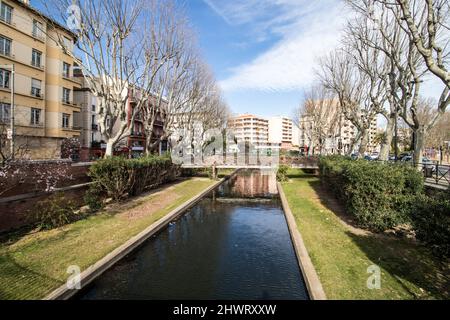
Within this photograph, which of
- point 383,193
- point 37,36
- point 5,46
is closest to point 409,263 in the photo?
point 383,193

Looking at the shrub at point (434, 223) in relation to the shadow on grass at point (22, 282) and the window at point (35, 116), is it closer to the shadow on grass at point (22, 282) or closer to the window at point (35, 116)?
the shadow on grass at point (22, 282)

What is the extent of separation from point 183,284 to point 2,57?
28.3 meters

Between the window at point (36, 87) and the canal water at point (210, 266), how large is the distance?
2536 cm

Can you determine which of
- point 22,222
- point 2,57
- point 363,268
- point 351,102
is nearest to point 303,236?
point 363,268

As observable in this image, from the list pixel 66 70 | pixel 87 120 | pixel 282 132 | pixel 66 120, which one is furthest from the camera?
pixel 282 132

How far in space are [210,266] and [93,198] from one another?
23.8ft

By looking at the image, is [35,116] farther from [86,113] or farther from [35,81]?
[86,113]

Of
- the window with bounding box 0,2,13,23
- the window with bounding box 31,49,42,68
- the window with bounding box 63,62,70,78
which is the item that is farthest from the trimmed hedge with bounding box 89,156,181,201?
the window with bounding box 63,62,70,78

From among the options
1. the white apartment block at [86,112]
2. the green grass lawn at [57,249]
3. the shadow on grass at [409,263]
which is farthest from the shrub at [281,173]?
the white apartment block at [86,112]

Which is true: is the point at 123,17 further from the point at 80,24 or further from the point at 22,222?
the point at 22,222

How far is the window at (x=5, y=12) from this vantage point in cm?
2419

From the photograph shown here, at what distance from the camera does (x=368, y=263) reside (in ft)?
22.4

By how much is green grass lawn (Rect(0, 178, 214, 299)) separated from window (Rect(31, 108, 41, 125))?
2247 centimetres

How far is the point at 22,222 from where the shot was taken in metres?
9.24
